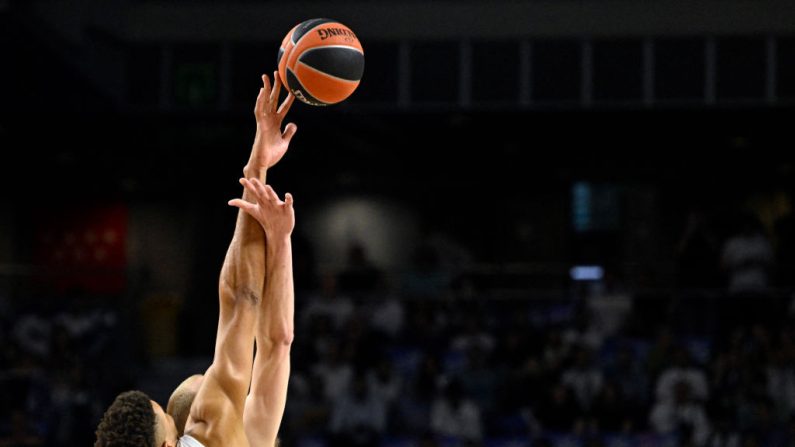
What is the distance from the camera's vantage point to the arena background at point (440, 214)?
12.3 m

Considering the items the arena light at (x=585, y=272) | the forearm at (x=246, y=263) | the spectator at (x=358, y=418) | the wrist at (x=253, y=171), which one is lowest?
the spectator at (x=358, y=418)

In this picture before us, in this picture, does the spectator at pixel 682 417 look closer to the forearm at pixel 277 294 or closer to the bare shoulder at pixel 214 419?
the forearm at pixel 277 294

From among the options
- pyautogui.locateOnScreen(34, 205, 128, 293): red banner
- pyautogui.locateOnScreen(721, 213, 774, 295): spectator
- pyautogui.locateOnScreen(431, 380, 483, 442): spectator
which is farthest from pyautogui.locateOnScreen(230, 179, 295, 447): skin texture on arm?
pyautogui.locateOnScreen(34, 205, 128, 293): red banner

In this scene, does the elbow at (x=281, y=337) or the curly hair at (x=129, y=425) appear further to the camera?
the elbow at (x=281, y=337)

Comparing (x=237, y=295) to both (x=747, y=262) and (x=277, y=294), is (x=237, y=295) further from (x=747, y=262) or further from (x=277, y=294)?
(x=747, y=262)

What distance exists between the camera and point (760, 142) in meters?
17.7

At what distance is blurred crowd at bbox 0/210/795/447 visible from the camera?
462 inches

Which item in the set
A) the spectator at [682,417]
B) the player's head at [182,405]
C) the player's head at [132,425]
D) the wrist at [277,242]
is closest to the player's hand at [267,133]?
the wrist at [277,242]

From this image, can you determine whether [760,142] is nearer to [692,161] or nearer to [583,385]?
[692,161]

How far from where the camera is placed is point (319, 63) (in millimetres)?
3895

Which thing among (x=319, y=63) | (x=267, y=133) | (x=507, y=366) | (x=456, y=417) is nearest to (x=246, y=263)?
(x=267, y=133)

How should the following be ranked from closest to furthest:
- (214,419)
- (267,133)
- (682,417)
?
(214,419)
(267,133)
(682,417)

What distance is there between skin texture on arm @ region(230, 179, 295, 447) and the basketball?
55 cm

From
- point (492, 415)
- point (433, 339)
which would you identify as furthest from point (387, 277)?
A: point (492, 415)
